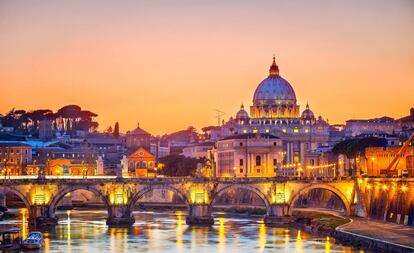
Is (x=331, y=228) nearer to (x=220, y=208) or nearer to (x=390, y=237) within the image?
(x=390, y=237)

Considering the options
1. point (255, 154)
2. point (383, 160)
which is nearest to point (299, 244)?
point (383, 160)

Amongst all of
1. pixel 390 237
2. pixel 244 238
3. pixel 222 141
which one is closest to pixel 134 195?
pixel 244 238

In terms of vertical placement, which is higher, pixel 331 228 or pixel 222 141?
pixel 222 141

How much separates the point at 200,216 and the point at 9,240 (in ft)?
91.6

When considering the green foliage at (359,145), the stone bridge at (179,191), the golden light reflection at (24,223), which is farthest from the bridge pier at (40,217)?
the green foliage at (359,145)

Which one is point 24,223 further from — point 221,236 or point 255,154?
point 255,154

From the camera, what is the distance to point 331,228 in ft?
321

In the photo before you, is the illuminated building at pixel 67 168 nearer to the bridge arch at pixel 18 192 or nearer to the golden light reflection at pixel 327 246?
the bridge arch at pixel 18 192

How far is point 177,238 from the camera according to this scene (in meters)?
97.9

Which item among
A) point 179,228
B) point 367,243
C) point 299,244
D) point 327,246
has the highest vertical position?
point 179,228

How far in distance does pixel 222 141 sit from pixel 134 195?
3153 inches

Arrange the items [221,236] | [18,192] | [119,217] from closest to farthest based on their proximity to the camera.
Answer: [221,236], [18,192], [119,217]

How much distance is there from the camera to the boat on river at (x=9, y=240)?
279ft

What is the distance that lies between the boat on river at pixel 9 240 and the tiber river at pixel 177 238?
80.1 inches
